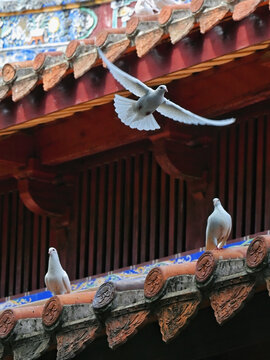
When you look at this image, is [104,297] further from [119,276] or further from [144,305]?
[119,276]

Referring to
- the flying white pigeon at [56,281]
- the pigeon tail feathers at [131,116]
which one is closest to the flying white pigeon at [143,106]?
the pigeon tail feathers at [131,116]

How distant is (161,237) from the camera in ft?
45.4

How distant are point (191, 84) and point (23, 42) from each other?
5.59 m

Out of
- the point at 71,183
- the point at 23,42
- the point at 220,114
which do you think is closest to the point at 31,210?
the point at 71,183

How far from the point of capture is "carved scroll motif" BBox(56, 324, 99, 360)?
414 inches

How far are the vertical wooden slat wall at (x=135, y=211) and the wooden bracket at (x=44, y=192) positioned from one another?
0.11m

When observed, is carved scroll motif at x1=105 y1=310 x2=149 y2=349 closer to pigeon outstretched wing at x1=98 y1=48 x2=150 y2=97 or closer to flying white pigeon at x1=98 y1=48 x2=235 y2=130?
flying white pigeon at x1=98 y1=48 x2=235 y2=130

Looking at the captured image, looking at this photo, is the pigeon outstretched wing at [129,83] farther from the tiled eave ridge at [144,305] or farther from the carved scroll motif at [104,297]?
the carved scroll motif at [104,297]


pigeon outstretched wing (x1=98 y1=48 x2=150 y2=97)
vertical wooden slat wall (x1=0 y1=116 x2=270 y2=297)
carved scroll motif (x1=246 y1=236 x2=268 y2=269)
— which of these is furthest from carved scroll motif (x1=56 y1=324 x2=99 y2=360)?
vertical wooden slat wall (x1=0 y1=116 x2=270 y2=297)

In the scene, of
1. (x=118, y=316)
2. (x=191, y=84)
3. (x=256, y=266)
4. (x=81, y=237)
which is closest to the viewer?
(x=256, y=266)

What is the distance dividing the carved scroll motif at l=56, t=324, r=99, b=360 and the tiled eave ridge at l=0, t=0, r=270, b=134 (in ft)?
8.08

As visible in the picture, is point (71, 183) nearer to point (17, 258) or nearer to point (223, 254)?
point (17, 258)

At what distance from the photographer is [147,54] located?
1254 centimetres

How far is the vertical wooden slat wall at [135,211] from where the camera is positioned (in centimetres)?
1323
